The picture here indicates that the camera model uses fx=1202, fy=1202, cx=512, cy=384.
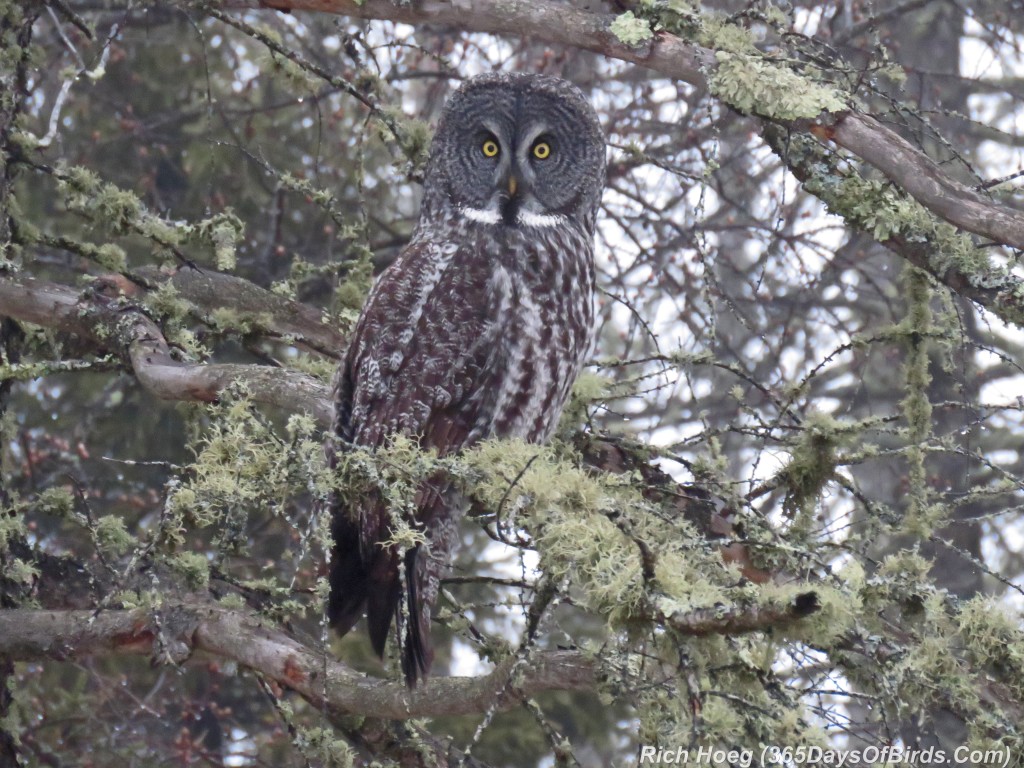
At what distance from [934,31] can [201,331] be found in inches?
205

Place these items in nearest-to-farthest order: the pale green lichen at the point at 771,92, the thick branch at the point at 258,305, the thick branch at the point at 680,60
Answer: the thick branch at the point at 680,60 → the pale green lichen at the point at 771,92 → the thick branch at the point at 258,305

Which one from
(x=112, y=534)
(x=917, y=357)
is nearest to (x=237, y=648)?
(x=112, y=534)

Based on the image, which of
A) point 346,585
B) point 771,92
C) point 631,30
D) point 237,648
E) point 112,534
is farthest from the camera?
point 112,534

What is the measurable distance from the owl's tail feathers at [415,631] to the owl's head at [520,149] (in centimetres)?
131

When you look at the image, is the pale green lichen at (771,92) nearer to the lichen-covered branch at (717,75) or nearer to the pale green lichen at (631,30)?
the lichen-covered branch at (717,75)

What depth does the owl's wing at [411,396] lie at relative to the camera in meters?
3.48

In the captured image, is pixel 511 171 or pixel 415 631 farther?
pixel 511 171

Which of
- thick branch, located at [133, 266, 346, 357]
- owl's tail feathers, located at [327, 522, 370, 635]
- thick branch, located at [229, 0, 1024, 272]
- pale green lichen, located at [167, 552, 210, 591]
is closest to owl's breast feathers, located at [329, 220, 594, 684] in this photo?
owl's tail feathers, located at [327, 522, 370, 635]

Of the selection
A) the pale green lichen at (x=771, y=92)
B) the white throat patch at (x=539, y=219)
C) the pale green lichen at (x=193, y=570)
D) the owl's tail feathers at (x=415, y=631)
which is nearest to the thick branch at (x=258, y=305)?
the white throat patch at (x=539, y=219)

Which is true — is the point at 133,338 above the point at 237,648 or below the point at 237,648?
above

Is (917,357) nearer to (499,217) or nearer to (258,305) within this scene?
(499,217)

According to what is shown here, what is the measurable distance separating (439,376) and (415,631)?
30.0 inches

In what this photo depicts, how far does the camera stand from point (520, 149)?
A: 166 inches

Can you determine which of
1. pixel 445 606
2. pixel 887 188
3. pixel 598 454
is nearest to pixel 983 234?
pixel 887 188
